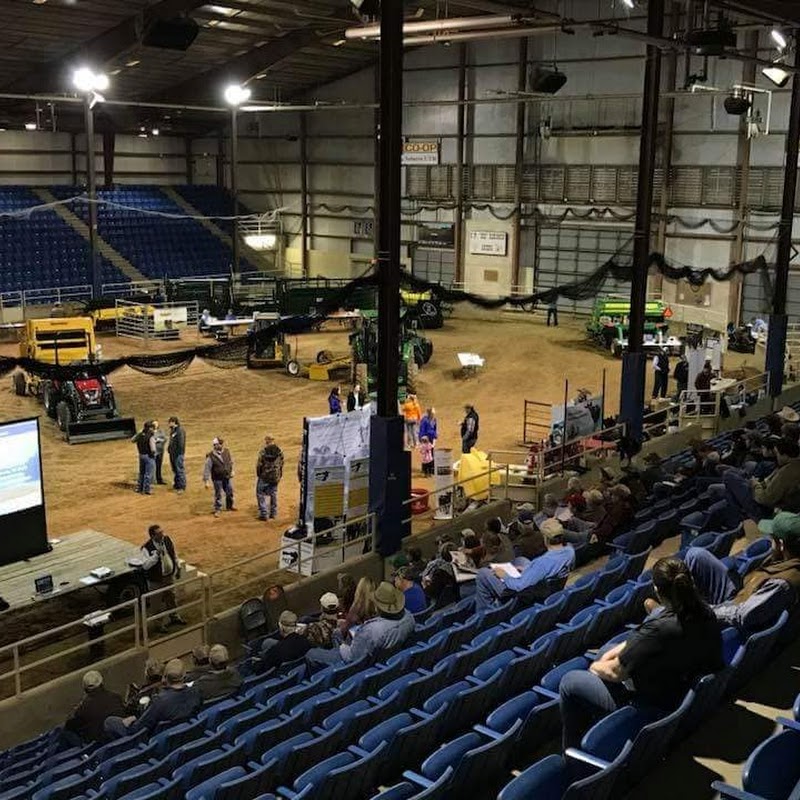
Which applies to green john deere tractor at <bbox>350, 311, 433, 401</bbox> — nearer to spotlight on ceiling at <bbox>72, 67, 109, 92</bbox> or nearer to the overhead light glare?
spotlight on ceiling at <bbox>72, 67, 109, 92</bbox>

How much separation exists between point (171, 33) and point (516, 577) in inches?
421

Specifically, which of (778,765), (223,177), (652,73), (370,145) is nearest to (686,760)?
(778,765)

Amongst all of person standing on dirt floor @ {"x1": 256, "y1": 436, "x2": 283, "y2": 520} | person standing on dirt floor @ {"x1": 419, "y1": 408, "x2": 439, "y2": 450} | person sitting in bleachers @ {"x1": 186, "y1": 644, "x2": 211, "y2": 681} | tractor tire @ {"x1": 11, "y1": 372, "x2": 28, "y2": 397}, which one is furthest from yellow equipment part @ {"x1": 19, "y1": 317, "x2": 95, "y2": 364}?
person sitting in bleachers @ {"x1": 186, "y1": 644, "x2": 211, "y2": 681}

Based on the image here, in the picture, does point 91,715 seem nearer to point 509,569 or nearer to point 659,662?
point 509,569

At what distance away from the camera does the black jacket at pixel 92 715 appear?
27.9ft

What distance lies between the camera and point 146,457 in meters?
17.4

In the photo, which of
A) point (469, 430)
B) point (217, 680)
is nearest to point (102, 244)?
point (469, 430)

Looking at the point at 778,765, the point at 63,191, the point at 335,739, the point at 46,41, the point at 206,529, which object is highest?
the point at 46,41

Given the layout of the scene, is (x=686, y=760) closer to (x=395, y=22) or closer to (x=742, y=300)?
(x=395, y=22)

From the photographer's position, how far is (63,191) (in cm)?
4175

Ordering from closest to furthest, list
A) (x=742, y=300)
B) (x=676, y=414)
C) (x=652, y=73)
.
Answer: (x=652, y=73)
(x=676, y=414)
(x=742, y=300)

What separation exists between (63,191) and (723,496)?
36274 millimetres

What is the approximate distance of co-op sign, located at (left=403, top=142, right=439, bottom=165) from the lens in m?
39.7

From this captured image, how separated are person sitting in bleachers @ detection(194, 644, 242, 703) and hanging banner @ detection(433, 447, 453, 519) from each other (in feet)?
22.9
